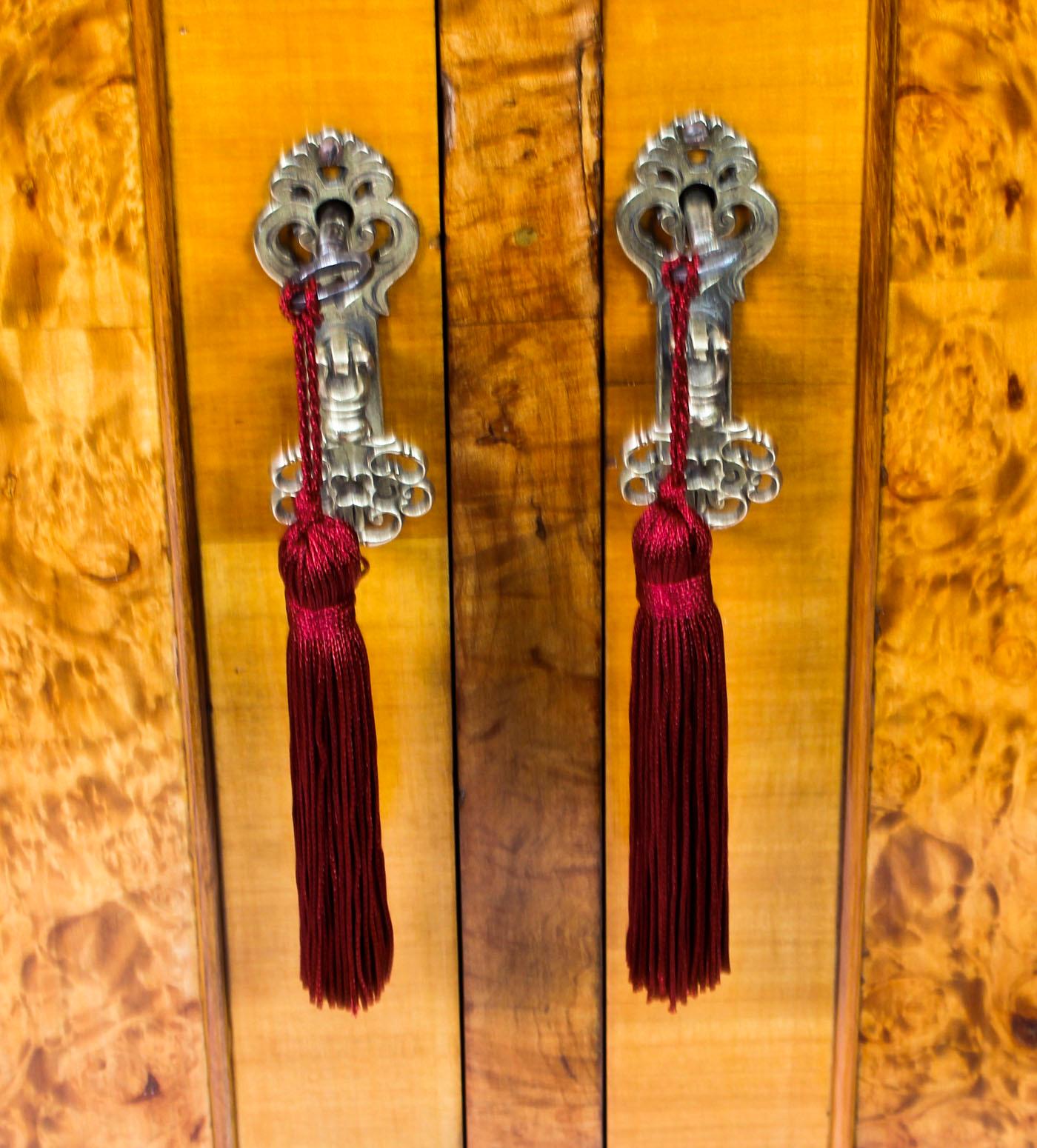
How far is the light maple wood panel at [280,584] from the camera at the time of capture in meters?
0.50

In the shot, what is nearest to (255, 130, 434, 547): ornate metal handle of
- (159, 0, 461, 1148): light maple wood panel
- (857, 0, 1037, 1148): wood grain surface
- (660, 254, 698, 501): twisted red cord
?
(159, 0, 461, 1148): light maple wood panel

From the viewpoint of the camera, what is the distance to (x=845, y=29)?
50 cm

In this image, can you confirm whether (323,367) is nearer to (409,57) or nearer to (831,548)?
(409,57)

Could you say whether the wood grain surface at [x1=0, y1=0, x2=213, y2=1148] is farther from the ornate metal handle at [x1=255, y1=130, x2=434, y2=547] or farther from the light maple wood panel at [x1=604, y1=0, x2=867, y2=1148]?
the light maple wood panel at [x1=604, y1=0, x2=867, y2=1148]

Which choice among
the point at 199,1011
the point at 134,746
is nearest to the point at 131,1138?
the point at 199,1011

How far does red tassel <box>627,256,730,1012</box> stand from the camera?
0.48 meters

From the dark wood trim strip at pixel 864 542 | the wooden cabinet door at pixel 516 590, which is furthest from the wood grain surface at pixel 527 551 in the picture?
the dark wood trim strip at pixel 864 542

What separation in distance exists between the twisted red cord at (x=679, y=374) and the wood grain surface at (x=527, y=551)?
0.16 feet

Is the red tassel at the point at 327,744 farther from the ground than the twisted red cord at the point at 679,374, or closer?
closer

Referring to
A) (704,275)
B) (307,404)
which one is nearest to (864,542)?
(704,275)

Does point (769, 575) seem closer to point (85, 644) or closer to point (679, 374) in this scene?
point (679, 374)

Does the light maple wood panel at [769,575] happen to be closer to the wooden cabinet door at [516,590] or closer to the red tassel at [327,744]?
the wooden cabinet door at [516,590]

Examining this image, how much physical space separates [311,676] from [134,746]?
135 millimetres

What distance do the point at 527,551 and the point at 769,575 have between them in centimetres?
13
